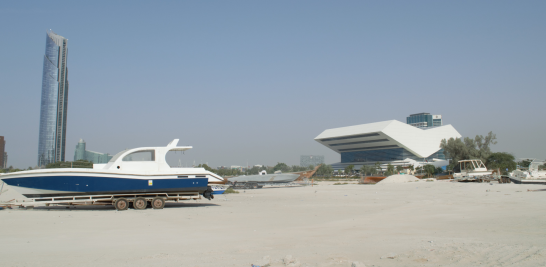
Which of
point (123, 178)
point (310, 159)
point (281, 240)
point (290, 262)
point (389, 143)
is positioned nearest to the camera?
point (290, 262)

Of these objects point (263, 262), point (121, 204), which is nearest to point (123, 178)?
point (121, 204)

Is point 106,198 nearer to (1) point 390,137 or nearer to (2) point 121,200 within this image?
(2) point 121,200

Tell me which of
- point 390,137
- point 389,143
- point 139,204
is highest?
point 390,137

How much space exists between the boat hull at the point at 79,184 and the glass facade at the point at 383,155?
11246 cm

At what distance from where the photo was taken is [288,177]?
172 feet

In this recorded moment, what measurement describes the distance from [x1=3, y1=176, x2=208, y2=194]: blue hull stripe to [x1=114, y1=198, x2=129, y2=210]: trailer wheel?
0.38m

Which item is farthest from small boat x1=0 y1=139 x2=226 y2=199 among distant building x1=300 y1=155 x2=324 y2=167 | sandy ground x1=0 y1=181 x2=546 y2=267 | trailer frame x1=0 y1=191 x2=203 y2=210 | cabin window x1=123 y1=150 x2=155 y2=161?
distant building x1=300 y1=155 x2=324 y2=167

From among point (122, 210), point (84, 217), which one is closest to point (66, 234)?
point (84, 217)

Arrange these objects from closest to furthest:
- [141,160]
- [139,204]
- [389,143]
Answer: [139,204] < [141,160] < [389,143]

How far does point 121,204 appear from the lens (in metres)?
14.9

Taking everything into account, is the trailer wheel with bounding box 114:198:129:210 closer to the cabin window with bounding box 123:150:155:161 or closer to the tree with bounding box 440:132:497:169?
the cabin window with bounding box 123:150:155:161

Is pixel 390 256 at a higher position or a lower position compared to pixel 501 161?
lower

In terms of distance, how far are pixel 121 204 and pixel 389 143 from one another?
112191mm

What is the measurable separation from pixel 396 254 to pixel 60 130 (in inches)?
5844
